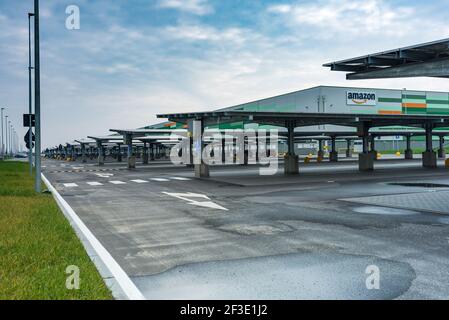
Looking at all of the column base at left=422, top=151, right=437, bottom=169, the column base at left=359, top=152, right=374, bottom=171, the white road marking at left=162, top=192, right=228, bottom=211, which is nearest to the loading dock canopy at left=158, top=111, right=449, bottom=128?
the column base at left=422, top=151, right=437, bottom=169

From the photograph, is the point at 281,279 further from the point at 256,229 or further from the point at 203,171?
the point at 203,171

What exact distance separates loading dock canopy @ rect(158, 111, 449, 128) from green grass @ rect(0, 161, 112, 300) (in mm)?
17882

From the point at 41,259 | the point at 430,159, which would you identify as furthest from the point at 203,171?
the point at 41,259

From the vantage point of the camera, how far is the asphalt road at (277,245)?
597cm

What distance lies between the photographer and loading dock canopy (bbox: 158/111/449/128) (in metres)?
28.1

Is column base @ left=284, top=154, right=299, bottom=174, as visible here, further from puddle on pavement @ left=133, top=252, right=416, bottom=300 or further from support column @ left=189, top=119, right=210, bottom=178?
puddle on pavement @ left=133, top=252, right=416, bottom=300

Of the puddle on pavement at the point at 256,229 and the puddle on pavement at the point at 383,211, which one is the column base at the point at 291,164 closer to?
the puddle on pavement at the point at 383,211

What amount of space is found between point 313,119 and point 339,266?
26.2m

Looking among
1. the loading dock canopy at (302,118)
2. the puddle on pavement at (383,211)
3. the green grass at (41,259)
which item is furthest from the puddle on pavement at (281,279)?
the loading dock canopy at (302,118)

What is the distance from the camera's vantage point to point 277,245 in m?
8.56

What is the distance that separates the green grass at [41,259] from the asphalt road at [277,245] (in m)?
0.74

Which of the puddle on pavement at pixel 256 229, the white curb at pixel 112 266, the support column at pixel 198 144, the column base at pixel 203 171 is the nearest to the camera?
the white curb at pixel 112 266
